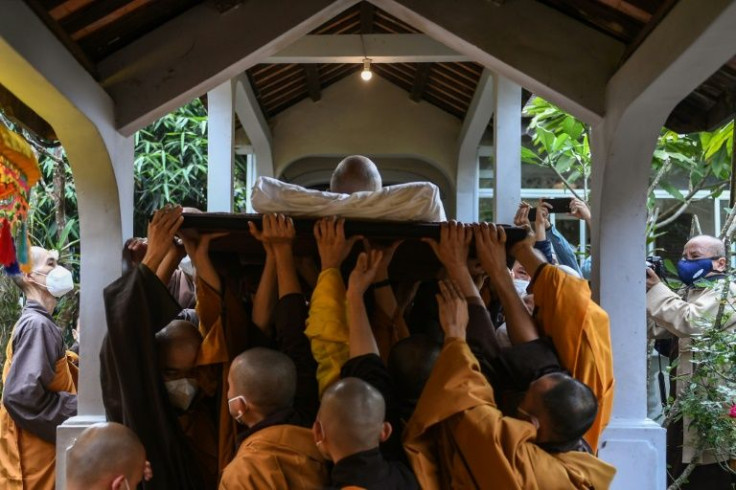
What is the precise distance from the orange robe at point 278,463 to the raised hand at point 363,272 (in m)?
0.53

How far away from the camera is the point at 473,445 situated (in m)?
2.69

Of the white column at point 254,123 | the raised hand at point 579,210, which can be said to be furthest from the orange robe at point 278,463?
the white column at point 254,123

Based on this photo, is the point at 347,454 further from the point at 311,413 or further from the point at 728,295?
the point at 728,295

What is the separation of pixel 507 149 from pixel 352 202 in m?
4.54

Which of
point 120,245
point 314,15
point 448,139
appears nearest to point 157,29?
point 314,15

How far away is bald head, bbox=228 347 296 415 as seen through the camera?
2.81 metres

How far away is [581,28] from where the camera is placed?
4.47m

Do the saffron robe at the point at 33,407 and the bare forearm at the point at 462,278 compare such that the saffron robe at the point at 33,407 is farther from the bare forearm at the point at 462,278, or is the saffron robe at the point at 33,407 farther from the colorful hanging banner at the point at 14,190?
the bare forearm at the point at 462,278

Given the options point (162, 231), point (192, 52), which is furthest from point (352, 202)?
point (192, 52)

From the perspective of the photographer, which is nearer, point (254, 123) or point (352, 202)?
point (352, 202)

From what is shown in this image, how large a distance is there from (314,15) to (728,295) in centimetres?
289

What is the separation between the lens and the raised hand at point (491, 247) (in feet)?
10.4

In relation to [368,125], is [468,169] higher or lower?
lower

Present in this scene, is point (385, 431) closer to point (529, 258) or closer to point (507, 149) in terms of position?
point (529, 258)
